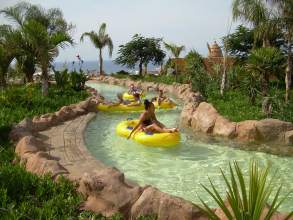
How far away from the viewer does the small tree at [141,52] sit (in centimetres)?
3484

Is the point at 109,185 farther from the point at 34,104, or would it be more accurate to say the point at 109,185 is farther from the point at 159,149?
the point at 34,104

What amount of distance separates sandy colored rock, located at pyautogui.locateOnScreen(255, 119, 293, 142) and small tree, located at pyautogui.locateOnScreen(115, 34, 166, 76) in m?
25.2

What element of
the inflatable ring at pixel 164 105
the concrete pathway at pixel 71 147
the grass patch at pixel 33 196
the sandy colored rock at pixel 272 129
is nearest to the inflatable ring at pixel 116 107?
the inflatable ring at pixel 164 105

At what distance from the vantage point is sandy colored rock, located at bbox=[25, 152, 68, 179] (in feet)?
20.9

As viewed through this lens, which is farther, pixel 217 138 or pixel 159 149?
pixel 217 138

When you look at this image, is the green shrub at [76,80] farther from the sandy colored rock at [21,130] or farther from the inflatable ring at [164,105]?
the sandy colored rock at [21,130]

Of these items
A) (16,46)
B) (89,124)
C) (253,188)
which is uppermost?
(16,46)

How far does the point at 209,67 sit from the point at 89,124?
16.0 m

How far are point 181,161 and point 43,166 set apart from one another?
3.08 meters

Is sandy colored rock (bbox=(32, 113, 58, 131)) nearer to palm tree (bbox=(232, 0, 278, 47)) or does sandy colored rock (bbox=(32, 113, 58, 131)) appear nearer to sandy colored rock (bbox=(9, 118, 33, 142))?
sandy colored rock (bbox=(9, 118, 33, 142))

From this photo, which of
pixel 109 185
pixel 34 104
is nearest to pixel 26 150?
pixel 109 185

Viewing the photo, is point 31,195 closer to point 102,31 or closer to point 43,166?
point 43,166

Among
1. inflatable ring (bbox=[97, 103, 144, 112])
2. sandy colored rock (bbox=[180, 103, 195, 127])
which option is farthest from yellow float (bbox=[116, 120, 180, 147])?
inflatable ring (bbox=[97, 103, 144, 112])

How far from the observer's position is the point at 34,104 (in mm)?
13773
